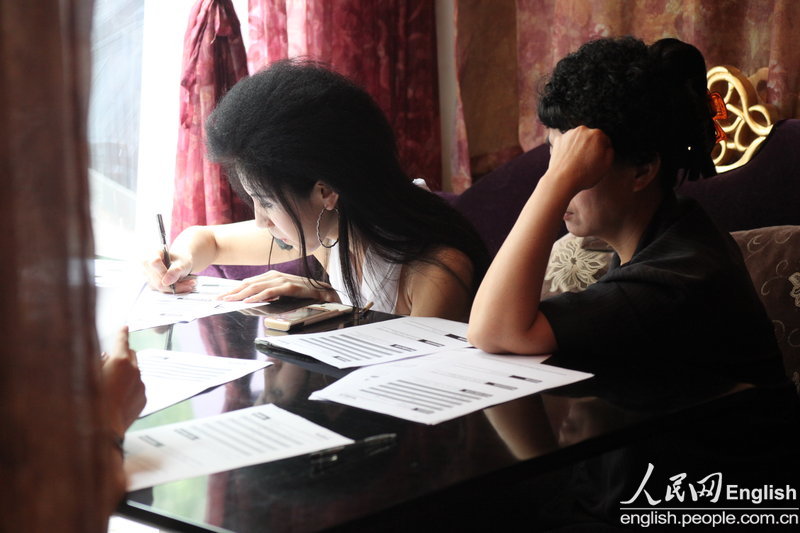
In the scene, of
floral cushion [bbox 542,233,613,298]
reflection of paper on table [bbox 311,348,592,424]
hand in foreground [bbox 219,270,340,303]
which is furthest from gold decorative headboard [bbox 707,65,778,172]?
reflection of paper on table [bbox 311,348,592,424]

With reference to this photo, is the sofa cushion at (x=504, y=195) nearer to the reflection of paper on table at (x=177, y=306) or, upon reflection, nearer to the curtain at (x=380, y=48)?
the curtain at (x=380, y=48)

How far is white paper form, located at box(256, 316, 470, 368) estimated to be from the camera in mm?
1209

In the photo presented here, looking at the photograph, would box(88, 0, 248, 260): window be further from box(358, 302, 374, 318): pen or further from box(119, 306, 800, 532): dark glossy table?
box(358, 302, 374, 318): pen

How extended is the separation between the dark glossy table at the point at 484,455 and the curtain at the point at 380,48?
6.18 feet

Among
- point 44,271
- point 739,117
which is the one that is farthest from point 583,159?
point 739,117

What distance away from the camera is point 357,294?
1777 mm

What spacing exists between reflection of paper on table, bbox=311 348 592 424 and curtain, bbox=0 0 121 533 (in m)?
0.52

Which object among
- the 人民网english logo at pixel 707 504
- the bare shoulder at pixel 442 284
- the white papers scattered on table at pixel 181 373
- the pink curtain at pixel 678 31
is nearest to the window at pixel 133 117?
the white papers scattered on table at pixel 181 373

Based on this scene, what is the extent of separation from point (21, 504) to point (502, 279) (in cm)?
90

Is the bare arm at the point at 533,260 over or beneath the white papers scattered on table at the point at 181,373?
Answer: over

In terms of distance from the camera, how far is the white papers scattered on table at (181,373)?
1043mm

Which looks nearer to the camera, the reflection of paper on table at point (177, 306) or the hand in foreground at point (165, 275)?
the reflection of paper on table at point (177, 306)

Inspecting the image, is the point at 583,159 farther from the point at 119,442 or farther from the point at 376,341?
the point at 119,442

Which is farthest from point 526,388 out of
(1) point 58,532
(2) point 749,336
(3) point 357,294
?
(3) point 357,294
